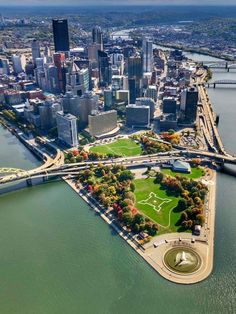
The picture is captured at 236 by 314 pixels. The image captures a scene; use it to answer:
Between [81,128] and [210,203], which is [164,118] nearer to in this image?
[81,128]

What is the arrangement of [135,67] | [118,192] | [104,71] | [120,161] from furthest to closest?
[104,71]
[135,67]
[120,161]
[118,192]

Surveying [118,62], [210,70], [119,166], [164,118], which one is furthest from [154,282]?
[210,70]

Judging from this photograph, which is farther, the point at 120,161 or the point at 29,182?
the point at 120,161

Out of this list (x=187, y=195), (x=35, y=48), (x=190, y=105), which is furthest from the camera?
(x=35, y=48)

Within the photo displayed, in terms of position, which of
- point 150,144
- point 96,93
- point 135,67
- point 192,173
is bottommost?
point 192,173

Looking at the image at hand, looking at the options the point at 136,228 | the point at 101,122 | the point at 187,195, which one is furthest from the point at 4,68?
the point at 136,228

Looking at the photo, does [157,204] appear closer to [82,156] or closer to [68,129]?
[82,156]

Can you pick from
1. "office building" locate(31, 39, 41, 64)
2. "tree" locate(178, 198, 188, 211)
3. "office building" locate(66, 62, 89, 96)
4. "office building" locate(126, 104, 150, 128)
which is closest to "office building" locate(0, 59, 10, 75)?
"office building" locate(31, 39, 41, 64)

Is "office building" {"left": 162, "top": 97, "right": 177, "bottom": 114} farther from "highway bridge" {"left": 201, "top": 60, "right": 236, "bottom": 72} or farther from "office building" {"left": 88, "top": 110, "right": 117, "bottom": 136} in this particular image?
"highway bridge" {"left": 201, "top": 60, "right": 236, "bottom": 72}
